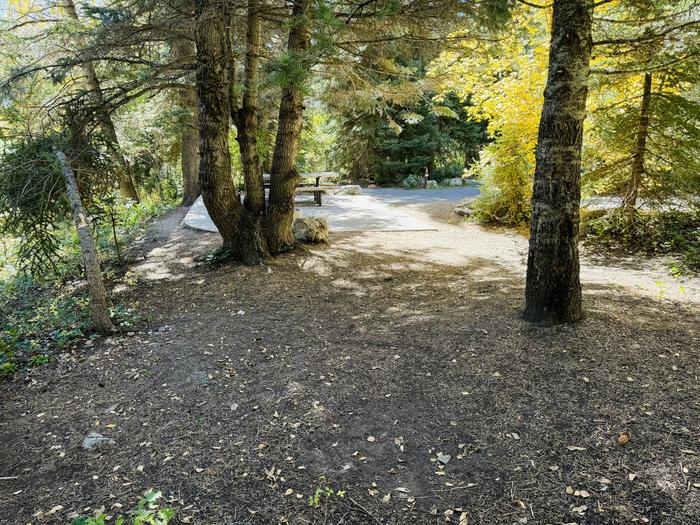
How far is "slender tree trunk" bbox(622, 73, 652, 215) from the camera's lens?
6812 mm

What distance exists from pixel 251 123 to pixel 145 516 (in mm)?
5549

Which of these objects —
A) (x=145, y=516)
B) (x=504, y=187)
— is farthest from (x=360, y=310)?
(x=504, y=187)

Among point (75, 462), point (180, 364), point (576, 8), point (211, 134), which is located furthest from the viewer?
point (211, 134)

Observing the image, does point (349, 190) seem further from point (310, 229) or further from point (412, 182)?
point (310, 229)

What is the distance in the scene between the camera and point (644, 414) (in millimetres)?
2533

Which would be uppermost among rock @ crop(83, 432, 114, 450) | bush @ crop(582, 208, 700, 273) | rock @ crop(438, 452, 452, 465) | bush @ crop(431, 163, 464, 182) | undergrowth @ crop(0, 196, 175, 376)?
bush @ crop(431, 163, 464, 182)

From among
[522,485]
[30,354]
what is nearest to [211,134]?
[30,354]

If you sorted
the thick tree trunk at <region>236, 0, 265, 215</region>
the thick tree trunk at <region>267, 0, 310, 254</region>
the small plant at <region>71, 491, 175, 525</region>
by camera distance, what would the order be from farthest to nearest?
the thick tree trunk at <region>267, 0, 310, 254</region> → the thick tree trunk at <region>236, 0, 265, 215</region> → the small plant at <region>71, 491, 175, 525</region>

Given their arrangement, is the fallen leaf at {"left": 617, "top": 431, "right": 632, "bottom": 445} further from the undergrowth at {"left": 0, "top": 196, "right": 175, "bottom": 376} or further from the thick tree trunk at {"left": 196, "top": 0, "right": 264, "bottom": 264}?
the thick tree trunk at {"left": 196, "top": 0, "right": 264, "bottom": 264}

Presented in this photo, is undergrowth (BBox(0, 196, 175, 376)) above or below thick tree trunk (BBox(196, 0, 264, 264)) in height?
below

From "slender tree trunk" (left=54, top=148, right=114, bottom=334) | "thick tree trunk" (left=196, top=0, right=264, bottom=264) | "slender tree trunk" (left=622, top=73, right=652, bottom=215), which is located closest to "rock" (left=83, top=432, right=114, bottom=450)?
"slender tree trunk" (left=54, top=148, right=114, bottom=334)

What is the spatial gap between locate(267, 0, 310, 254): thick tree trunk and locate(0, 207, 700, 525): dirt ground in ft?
7.58

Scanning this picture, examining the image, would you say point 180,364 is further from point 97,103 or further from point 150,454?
point 97,103

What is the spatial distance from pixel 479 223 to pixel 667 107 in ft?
14.2
